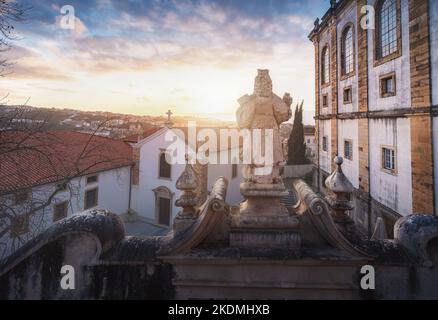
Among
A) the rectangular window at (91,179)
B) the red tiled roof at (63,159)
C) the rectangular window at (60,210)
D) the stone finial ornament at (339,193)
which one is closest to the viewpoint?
the stone finial ornament at (339,193)

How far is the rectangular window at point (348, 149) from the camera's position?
57.5 ft

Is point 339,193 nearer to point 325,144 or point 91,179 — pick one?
point 91,179

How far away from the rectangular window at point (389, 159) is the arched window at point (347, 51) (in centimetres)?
675

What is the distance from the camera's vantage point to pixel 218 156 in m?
21.6

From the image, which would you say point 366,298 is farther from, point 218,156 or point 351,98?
point 218,156

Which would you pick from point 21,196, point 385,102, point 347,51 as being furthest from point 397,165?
point 21,196

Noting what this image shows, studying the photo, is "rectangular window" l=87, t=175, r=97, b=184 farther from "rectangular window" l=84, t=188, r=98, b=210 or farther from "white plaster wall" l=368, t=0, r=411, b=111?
"white plaster wall" l=368, t=0, r=411, b=111

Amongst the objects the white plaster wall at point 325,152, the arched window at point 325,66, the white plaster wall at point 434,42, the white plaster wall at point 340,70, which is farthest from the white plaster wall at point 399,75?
the arched window at point 325,66

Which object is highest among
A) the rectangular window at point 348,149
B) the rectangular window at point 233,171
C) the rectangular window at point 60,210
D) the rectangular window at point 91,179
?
the rectangular window at point 348,149

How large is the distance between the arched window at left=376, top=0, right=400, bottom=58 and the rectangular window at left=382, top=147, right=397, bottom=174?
495 cm

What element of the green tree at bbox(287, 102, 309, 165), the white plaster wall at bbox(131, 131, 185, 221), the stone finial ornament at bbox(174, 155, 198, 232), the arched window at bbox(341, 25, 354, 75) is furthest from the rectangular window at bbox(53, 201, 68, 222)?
the green tree at bbox(287, 102, 309, 165)

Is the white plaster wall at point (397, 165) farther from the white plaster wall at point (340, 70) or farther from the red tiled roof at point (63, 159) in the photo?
the red tiled roof at point (63, 159)

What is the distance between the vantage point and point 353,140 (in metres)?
17.1
